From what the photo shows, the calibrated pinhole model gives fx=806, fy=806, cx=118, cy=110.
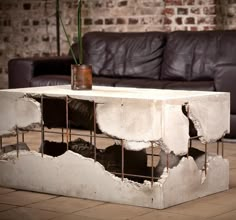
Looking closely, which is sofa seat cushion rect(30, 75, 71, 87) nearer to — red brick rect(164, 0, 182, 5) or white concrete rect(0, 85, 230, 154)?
red brick rect(164, 0, 182, 5)

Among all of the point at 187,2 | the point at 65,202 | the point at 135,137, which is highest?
the point at 187,2

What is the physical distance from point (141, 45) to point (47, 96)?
10.2 feet

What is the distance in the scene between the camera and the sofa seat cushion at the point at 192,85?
6.39 meters

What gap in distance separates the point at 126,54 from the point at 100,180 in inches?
134

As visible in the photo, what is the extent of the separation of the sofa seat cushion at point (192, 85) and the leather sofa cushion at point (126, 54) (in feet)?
2.05

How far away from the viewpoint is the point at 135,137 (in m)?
4.06

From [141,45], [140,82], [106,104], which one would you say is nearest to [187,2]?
[141,45]

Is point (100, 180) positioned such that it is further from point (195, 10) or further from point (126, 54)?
point (195, 10)

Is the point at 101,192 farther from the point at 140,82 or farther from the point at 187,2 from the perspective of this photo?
the point at 187,2

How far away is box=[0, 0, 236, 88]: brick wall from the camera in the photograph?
8203mm

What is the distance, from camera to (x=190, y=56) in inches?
278

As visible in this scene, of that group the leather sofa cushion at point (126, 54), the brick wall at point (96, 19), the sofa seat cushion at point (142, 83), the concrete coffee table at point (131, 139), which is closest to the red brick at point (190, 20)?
the brick wall at point (96, 19)

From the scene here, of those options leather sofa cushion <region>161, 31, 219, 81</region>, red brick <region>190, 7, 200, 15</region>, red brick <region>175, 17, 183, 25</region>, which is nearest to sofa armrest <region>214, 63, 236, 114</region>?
leather sofa cushion <region>161, 31, 219, 81</region>

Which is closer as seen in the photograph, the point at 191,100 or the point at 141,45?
the point at 191,100
